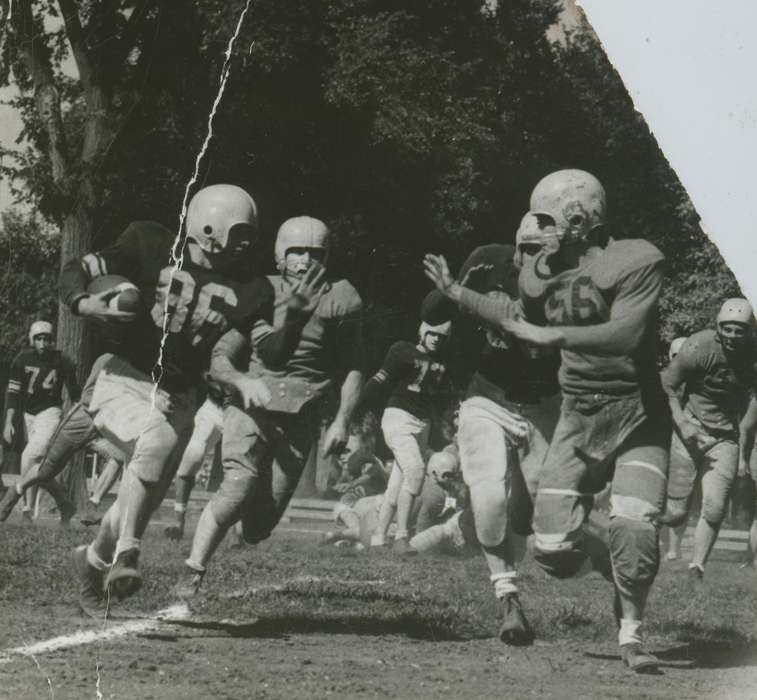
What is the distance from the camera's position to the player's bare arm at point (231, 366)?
5988 millimetres

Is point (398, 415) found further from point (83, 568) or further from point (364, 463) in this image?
point (83, 568)

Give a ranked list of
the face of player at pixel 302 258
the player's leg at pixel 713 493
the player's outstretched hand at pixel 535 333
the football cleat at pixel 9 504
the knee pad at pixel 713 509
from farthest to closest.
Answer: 1. the football cleat at pixel 9 504
2. the knee pad at pixel 713 509
3. the player's leg at pixel 713 493
4. the face of player at pixel 302 258
5. the player's outstretched hand at pixel 535 333

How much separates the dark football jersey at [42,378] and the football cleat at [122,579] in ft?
2.72

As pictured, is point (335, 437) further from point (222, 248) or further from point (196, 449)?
point (222, 248)

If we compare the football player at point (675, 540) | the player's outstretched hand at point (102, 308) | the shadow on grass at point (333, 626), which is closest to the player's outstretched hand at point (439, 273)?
the player's outstretched hand at point (102, 308)

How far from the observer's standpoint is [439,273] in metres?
5.53

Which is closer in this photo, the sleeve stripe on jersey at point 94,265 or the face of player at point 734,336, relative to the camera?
the face of player at point 734,336

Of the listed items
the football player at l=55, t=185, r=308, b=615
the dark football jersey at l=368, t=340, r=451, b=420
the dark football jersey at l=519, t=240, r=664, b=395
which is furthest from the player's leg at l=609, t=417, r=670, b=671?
the football player at l=55, t=185, r=308, b=615

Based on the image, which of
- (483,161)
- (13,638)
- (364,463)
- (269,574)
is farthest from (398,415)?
(13,638)

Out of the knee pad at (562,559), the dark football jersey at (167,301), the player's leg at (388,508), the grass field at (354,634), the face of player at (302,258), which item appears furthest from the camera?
the player's leg at (388,508)

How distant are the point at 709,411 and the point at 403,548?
153cm

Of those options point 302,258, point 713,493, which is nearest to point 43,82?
point 302,258

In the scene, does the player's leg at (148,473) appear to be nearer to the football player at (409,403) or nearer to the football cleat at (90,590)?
the football cleat at (90,590)

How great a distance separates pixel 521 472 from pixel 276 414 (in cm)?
111
